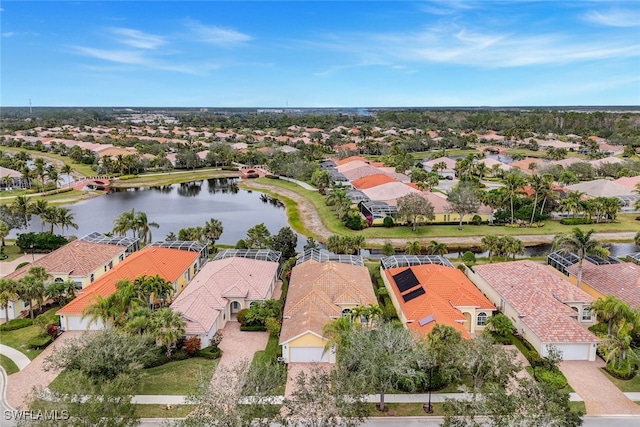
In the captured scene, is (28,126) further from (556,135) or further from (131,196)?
(556,135)

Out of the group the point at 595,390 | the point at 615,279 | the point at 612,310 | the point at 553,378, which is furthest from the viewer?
the point at 615,279

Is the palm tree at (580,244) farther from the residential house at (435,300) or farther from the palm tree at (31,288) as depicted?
the palm tree at (31,288)

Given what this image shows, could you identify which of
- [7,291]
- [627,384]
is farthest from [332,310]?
[7,291]

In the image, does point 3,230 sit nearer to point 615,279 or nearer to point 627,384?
point 627,384

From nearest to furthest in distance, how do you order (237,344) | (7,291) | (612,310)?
(612,310), (237,344), (7,291)

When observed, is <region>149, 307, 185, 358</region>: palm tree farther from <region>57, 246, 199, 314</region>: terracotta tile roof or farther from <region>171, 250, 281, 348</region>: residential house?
<region>57, 246, 199, 314</region>: terracotta tile roof

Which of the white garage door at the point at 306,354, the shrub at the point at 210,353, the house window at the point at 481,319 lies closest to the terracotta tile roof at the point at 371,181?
the house window at the point at 481,319

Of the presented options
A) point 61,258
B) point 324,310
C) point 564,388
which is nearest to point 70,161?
point 61,258
